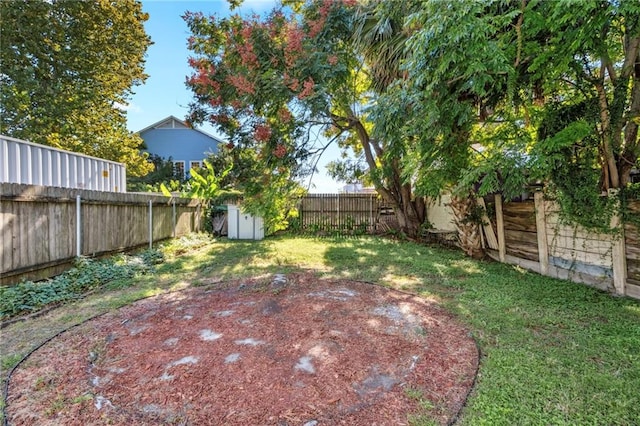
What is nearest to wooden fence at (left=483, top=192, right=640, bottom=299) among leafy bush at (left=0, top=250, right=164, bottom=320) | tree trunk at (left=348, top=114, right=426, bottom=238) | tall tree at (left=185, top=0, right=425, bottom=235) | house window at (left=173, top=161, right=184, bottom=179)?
tall tree at (left=185, top=0, right=425, bottom=235)

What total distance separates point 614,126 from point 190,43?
335 inches

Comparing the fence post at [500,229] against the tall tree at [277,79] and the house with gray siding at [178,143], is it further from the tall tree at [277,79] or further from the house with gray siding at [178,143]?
the house with gray siding at [178,143]

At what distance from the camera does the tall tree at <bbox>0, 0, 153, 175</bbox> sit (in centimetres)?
938

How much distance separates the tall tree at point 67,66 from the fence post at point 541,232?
13400 mm

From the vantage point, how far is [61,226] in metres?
4.69

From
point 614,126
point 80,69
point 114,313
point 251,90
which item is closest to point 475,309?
point 614,126

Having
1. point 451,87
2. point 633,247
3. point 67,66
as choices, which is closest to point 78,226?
point 451,87

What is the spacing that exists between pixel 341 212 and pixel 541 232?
6866mm

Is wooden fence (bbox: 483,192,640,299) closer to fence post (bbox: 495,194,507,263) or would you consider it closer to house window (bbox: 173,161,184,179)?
fence post (bbox: 495,194,507,263)

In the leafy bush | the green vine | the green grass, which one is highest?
the green vine

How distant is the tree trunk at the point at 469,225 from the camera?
6.73 meters

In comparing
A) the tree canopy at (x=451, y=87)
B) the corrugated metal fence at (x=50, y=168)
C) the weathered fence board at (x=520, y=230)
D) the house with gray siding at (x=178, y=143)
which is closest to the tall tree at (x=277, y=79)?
the tree canopy at (x=451, y=87)

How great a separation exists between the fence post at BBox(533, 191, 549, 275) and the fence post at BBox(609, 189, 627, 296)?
3.51 ft

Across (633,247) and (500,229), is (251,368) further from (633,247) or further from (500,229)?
(500,229)
